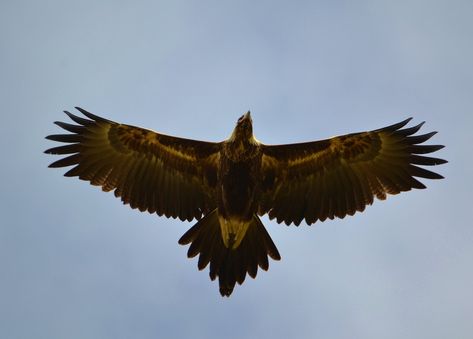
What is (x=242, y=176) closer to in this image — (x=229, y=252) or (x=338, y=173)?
(x=229, y=252)

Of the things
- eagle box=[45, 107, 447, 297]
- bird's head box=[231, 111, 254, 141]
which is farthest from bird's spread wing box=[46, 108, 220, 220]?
bird's head box=[231, 111, 254, 141]

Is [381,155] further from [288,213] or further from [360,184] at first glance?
[288,213]

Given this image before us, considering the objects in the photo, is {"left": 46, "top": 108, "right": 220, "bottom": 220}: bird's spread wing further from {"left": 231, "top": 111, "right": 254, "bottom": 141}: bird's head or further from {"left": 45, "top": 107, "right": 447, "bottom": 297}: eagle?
{"left": 231, "top": 111, "right": 254, "bottom": 141}: bird's head

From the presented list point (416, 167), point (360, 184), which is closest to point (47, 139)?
point (360, 184)

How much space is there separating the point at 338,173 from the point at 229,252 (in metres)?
2.39

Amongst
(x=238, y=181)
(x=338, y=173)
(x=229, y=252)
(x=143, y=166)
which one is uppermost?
(x=143, y=166)

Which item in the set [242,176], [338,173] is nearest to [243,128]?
[242,176]

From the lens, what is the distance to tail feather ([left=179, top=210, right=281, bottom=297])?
35.9 feet

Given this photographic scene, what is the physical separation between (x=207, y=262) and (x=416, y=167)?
12.9ft

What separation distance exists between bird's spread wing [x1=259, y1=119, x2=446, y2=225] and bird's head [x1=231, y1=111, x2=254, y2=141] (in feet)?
2.02

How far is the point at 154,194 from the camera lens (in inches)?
462

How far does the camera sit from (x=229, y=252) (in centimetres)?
1112

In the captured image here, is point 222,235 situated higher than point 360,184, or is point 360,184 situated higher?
point 360,184

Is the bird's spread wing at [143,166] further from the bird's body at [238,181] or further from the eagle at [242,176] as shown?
the bird's body at [238,181]
